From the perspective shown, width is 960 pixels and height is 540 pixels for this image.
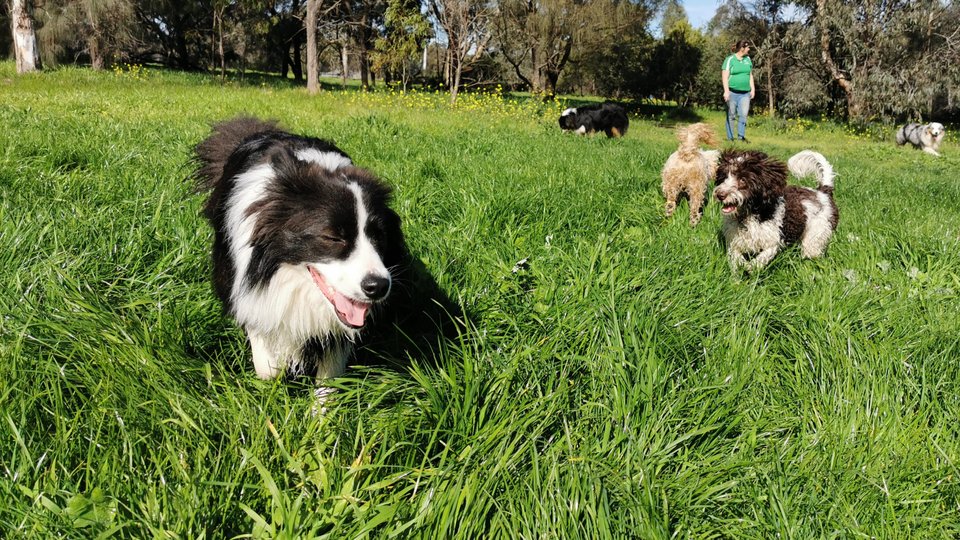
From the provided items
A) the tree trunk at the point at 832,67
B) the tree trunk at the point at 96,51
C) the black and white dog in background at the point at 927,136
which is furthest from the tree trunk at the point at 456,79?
the tree trunk at the point at 96,51

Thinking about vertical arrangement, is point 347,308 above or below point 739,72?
below

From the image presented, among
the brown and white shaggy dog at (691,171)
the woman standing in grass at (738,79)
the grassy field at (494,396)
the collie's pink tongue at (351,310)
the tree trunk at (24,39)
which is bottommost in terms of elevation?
the grassy field at (494,396)

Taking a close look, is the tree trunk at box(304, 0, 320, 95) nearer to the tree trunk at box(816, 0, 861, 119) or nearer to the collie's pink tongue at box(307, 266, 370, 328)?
the collie's pink tongue at box(307, 266, 370, 328)

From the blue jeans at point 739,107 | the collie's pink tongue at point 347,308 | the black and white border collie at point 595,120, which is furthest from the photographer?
the black and white border collie at point 595,120

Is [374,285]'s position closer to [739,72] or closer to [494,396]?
[494,396]

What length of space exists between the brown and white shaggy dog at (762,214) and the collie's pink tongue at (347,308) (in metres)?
2.98

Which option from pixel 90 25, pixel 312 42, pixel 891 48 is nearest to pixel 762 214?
pixel 312 42

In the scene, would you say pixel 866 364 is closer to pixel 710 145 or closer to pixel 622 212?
pixel 622 212

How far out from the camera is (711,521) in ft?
5.40

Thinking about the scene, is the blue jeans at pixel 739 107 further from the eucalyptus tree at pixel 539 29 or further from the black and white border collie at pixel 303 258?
the black and white border collie at pixel 303 258

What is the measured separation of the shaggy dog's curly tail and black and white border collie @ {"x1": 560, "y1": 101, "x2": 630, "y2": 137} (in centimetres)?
666

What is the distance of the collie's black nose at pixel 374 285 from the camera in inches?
73.6

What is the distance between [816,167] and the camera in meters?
5.59

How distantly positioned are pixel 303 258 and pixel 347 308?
9.9 inches
